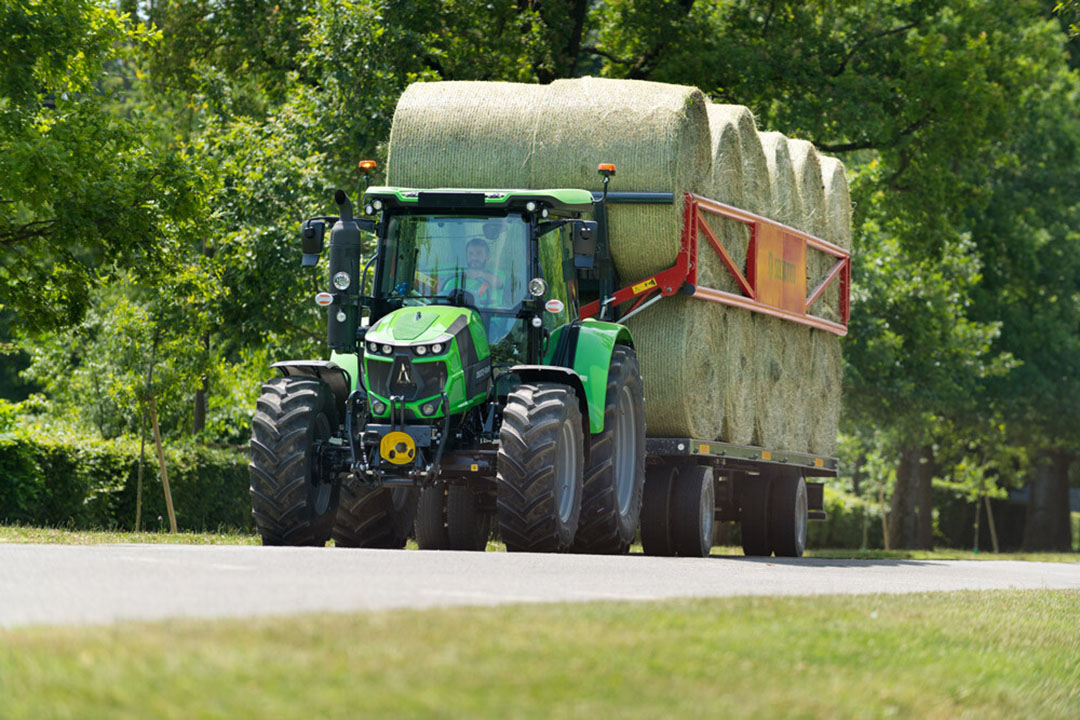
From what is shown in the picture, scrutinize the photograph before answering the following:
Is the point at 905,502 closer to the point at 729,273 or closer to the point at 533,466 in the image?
the point at 729,273

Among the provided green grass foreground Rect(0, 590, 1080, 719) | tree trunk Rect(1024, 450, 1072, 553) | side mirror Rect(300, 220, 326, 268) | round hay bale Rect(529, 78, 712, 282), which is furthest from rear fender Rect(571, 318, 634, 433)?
tree trunk Rect(1024, 450, 1072, 553)

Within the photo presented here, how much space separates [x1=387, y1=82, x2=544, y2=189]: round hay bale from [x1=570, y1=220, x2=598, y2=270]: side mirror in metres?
2.05

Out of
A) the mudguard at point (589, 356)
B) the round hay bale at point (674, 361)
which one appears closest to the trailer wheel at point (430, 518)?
the round hay bale at point (674, 361)

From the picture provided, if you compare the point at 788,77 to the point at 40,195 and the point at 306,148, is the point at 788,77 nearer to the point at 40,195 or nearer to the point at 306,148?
the point at 306,148

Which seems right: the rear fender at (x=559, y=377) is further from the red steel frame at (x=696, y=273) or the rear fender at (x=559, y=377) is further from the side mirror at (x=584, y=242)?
the red steel frame at (x=696, y=273)

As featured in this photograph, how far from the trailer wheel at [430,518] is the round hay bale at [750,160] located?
13.5 ft

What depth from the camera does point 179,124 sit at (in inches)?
1379

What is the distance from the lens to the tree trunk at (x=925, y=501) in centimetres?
4319

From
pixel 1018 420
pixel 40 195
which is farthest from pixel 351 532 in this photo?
pixel 1018 420

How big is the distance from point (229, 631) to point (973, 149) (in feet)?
75.9

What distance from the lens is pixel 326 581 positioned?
8469 millimetres

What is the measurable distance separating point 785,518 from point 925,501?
84.3 feet

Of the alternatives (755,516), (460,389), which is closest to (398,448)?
(460,389)

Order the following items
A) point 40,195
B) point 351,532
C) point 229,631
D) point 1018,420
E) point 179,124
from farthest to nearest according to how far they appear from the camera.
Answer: point 1018,420 → point 179,124 → point 40,195 → point 351,532 → point 229,631
